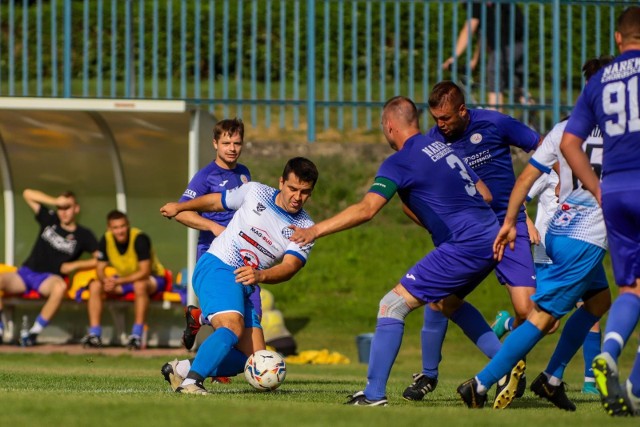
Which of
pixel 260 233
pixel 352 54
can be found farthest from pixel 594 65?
pixel 352 54

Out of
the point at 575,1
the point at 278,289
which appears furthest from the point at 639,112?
the point at 575,1

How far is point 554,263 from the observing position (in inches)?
301

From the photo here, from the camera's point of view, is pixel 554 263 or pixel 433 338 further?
pixel 433 338

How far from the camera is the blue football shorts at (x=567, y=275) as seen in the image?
7.58 m

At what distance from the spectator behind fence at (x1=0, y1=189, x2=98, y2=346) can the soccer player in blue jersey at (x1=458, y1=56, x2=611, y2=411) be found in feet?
27.5

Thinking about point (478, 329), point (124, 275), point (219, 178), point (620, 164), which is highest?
point (219, 178)

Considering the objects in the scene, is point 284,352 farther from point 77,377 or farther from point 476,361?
point 77,377

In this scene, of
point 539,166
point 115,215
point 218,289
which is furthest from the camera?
point 115,215

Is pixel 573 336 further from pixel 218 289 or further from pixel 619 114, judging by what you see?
pixel 218 289

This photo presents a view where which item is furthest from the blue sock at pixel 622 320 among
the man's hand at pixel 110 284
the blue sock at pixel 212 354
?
the man's hand at pixel 110 284

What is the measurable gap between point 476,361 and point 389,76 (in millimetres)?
6487

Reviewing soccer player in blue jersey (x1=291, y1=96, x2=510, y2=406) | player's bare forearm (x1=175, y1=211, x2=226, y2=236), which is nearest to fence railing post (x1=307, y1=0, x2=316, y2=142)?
player's bare forearm (x1=175, y1=211, x2=226, y2=236)

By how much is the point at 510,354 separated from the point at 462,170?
125 cm

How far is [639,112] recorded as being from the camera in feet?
22.8
